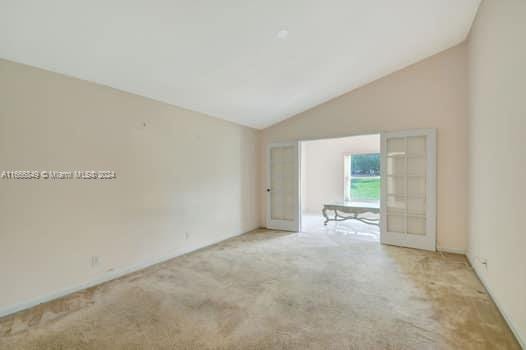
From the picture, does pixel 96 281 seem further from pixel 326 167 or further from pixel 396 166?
pixel 326 167

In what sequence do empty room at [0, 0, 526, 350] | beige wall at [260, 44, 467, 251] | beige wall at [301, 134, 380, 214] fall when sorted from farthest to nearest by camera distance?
beige wall at [301, 134, 380, 214] → beige wall at [260, 44, 467, 251] → empty room at [0, 0, 526, 350]

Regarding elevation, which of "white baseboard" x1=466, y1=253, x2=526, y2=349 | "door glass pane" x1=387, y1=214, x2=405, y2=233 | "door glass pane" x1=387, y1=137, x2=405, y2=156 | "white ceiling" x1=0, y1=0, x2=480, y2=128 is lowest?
"white baseboard" x1=466, y1=253, x2=526, y2=349

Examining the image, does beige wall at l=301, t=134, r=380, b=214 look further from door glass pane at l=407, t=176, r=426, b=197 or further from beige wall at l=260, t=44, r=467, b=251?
door glass pane at l=407, t=176, r=426, b=197


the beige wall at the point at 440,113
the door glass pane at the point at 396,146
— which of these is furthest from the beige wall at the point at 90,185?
the door glass pane at the point at 396,146

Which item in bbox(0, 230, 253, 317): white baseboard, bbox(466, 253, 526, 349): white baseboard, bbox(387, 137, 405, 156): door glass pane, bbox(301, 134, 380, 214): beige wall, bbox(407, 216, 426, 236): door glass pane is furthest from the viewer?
bbox(301, 134, 380, 214): beige wall

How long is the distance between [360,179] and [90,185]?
22.8ft

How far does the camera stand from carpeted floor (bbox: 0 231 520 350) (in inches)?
71.5

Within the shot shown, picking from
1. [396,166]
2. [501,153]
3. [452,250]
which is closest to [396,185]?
[396,166]

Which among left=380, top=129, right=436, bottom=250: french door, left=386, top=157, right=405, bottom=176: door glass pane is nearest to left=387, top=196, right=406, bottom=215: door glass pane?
left=380, top=129, right=436, bottom=250: french door

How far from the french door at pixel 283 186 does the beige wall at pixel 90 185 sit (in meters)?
1.63

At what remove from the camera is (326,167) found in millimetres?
7742

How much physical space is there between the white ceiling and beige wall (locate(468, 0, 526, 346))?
0.73 metres

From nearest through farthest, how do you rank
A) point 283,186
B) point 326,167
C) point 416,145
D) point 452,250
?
point 452,250, point 416,145, point 283,186, point 326,167

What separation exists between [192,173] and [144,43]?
2.13 meters
